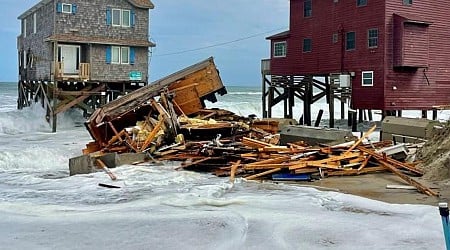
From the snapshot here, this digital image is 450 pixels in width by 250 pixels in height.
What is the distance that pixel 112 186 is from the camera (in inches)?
539

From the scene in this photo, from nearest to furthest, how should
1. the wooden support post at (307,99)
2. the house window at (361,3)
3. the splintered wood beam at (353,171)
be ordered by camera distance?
the splintered wood beam at (353,171)
the house window at (361,3)
the wooden support post at (307,99)

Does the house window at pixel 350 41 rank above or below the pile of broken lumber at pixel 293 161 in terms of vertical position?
above

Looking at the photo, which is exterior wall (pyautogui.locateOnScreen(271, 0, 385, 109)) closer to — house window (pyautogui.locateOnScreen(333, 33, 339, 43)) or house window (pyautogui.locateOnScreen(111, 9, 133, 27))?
house window (pyautogui.locateOnScreen(333, 33, 339, 43))

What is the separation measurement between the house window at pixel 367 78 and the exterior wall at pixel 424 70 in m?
1.04

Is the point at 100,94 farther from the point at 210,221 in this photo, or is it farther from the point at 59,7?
the point at 210,221

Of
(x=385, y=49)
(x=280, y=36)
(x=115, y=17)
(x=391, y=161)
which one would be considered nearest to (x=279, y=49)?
(x=280, y=36)

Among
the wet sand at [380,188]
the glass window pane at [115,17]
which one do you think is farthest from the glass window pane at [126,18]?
the wet sand at [380,188]

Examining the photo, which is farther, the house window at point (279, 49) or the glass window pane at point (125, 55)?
the house window at point (279, 49)

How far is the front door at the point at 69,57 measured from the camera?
1412 inches

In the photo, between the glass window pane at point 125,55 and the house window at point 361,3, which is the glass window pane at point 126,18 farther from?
the house window at point 361,3

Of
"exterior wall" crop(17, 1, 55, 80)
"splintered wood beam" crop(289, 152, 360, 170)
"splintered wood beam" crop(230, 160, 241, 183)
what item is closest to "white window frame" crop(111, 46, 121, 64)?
"exterior wall" crop(17, 1, 55, 80)

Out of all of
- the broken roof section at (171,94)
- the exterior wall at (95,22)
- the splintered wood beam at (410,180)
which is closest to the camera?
the splintered wood beam at (410,180)

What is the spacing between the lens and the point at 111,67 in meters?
36.6

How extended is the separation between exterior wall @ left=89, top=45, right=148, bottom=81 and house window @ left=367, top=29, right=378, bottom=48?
14803mm
